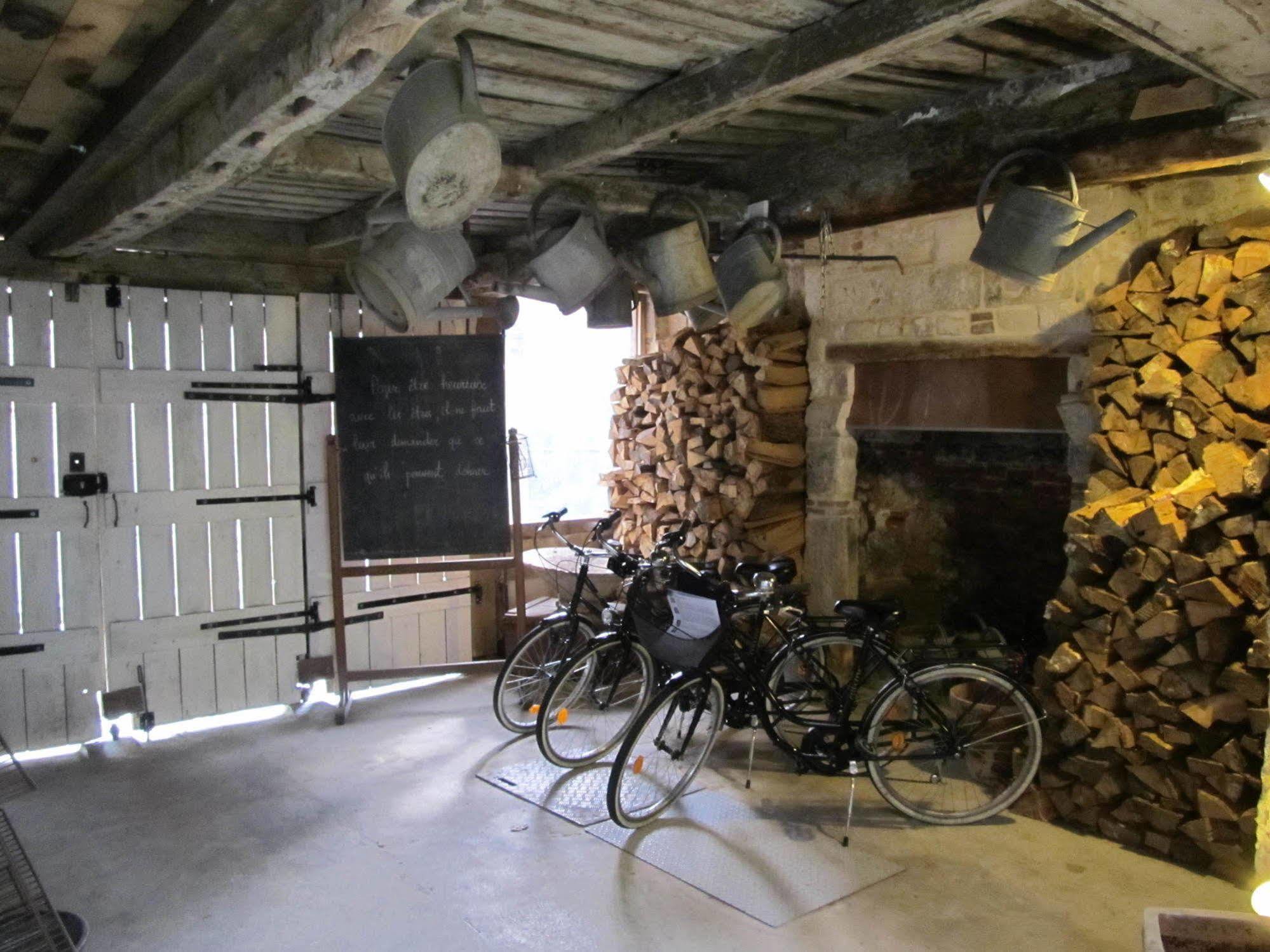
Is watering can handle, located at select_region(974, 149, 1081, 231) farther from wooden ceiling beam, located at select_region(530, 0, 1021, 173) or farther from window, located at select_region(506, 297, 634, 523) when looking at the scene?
window, located at select_region(506, 297, 634, 523)

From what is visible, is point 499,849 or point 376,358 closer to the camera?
point 499,849

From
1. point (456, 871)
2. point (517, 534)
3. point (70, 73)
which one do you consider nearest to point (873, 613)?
point (456, 871)

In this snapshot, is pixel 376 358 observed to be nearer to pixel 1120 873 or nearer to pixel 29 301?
pixel 29 301

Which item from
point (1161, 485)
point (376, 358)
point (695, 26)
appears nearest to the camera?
point (695, 26)

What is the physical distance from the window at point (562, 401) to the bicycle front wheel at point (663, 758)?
3048mm

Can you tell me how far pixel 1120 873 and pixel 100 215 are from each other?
408cm

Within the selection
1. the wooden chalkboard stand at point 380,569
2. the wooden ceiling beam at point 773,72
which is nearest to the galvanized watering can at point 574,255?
the wooden ceiling beam at point 773,72

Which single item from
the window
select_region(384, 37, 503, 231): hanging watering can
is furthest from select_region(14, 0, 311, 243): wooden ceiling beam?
the window

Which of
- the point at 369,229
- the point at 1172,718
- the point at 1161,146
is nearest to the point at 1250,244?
the point at 1161,146

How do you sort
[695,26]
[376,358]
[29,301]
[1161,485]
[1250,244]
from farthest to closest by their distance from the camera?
[376,358] → [29,301] → [1161,485] → [1250,244] → [695,26]

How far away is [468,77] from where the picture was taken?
85.4 inches

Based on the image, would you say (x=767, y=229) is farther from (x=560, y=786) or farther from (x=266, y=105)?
(x=560, y=786)

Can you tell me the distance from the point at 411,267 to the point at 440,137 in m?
1.15

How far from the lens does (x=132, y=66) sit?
2602 millimetres
